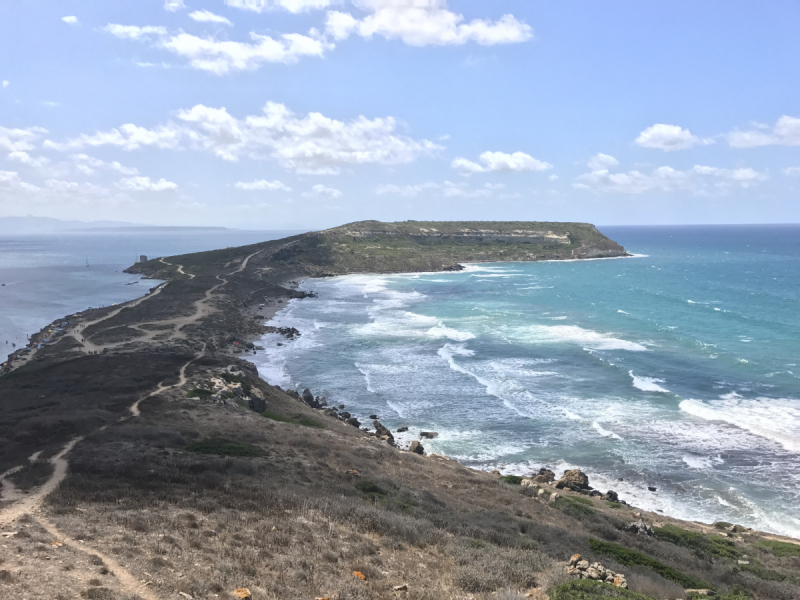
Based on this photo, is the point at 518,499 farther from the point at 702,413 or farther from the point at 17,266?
the point at 17,266

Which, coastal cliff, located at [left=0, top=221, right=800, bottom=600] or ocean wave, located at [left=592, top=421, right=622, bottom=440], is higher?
coastal cliff, located at [left=0, top=221, right=800, bottom=600]

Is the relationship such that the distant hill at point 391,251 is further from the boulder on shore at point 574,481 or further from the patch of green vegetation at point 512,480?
the patch of green vegetation at point 512,480

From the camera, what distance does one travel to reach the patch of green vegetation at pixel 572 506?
2289 cm

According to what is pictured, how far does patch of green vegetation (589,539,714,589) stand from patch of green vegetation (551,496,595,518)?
4084 millimetres

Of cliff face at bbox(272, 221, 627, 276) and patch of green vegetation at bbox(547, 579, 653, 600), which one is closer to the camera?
patch of green vegetation at bbox(547, 579, 653, 600)

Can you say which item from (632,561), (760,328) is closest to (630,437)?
(632,561)

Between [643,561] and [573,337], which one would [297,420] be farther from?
[573,337]

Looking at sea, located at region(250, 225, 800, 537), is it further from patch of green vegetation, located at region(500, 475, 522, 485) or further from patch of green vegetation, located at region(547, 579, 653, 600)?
patch of green vegetation, located at region(547, 579, 653, 600)

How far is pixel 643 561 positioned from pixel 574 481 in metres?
12.1

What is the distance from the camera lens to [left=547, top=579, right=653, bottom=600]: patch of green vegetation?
40.7 ft

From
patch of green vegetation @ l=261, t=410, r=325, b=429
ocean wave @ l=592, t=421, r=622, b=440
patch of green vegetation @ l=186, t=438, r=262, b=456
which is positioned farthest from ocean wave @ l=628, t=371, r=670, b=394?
patch of green vegetation @ l=186, t=438, r=262, b=456

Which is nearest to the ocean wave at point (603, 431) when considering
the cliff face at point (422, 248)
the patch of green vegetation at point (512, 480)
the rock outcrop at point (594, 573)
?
the patch of green vegetation at point (512, 480)

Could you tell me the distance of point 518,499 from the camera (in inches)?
931

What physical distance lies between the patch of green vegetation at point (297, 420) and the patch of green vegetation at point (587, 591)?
2288 centimetres
